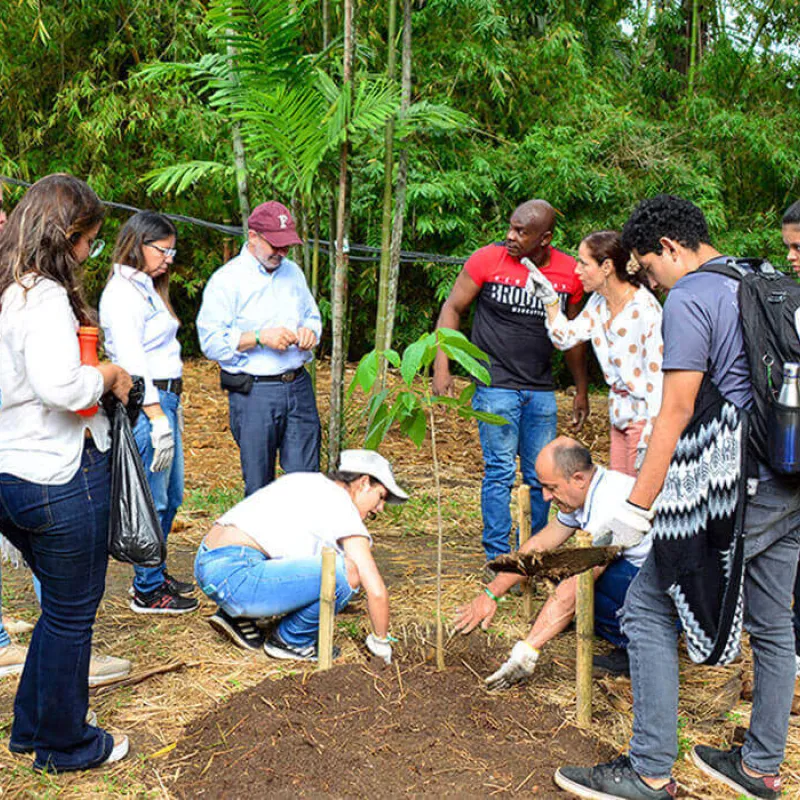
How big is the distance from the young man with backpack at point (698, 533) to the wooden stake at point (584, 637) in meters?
0.38

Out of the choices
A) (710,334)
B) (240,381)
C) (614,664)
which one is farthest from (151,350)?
(710,334)

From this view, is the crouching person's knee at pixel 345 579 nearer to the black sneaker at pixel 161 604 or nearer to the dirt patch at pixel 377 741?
the dirt patch at pixel 377 741

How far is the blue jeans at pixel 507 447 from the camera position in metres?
4.63

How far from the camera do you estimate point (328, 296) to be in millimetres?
10773

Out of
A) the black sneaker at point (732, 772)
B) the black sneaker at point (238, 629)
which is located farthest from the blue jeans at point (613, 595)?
the black sneaker at point (238, 629)

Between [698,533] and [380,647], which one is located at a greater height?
[698,533]

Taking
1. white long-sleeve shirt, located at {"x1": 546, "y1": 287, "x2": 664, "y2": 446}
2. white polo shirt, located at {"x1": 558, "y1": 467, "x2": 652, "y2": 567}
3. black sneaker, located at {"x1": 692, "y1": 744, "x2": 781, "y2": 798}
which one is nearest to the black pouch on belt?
white long-sleeve shirt, located at {"x1": 546, "y1": 287, "x2": 664, "y2": 446}

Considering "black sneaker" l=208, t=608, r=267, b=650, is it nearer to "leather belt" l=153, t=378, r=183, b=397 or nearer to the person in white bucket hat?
the person in white bucket hat

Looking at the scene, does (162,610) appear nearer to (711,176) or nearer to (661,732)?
(661,732)

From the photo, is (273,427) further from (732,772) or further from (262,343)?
(732,772)

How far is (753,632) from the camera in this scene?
2805 mm

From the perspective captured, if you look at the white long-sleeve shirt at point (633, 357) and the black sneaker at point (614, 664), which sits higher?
the white long-sleeve shirt at point (633, 357)

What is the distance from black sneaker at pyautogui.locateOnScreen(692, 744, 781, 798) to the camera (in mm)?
2881

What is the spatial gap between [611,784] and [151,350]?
2.55 m
